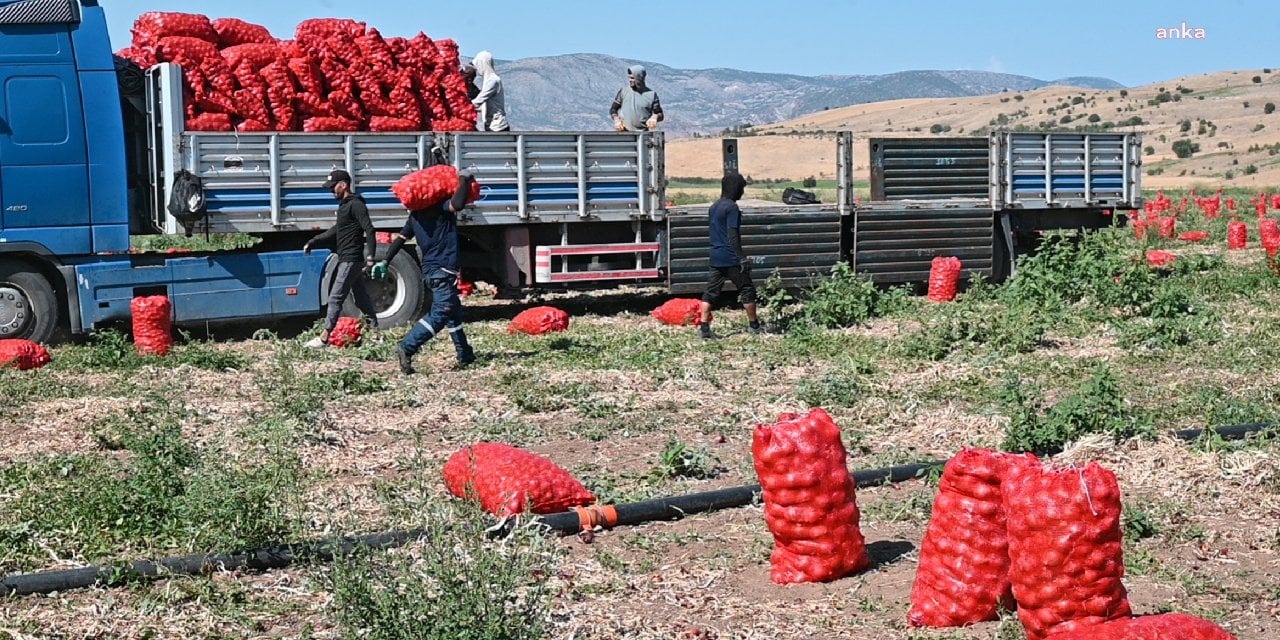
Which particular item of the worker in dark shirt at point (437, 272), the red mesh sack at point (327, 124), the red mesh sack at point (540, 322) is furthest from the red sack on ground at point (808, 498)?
the red mesh sack at point (327, 124)

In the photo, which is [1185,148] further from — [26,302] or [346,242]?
[26,302]

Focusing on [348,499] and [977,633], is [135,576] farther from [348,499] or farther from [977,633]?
[977,633]

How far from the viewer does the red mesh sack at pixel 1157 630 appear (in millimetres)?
4480

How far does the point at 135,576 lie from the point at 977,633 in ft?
11.6

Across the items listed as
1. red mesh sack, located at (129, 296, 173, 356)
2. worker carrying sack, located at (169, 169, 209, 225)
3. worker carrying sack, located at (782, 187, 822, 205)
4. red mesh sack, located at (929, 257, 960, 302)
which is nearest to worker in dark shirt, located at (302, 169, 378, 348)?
worker carrying sack, located at (169, 169, 209, 225)

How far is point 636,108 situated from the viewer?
17.6 m

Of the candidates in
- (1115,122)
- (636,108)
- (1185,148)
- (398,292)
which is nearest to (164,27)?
(398,292)

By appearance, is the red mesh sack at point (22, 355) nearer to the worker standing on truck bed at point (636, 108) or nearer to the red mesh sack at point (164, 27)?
the red mesh sack at point (164, 27)

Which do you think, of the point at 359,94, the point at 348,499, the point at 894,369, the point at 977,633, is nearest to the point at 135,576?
the point at 348,499

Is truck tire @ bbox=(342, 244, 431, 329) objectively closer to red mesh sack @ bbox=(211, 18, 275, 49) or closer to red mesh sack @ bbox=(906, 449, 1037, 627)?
red mesh sack @ bbox=(211, 18, 275, 49)

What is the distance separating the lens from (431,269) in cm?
1239

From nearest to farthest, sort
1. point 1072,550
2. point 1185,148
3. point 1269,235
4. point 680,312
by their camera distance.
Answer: point 1072,550 < point 680,312 < point 1269,235 < point 1185,148

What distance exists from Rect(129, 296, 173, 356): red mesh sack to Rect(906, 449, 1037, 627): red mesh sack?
9.32 m

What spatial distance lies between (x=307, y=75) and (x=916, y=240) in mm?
7574
